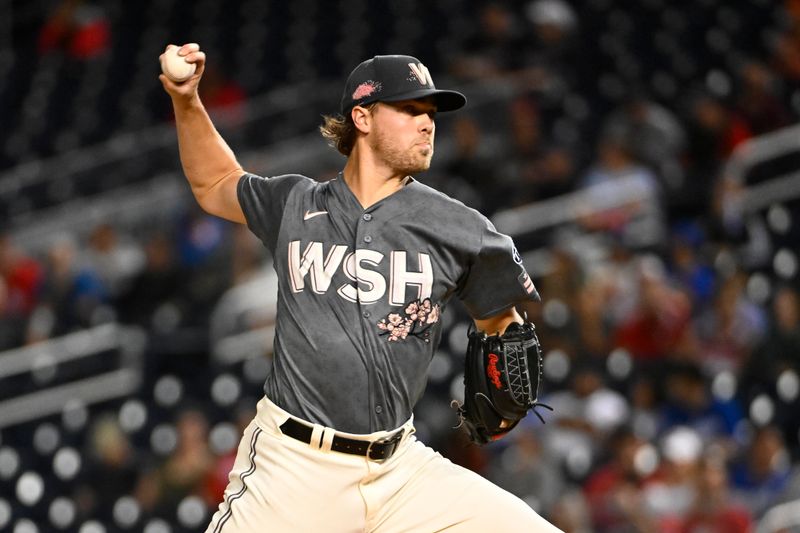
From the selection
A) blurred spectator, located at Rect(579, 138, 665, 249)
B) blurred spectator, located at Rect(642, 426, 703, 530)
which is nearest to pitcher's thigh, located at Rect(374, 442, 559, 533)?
blurred spectator, located at Rect(642, 426, 703, 530)

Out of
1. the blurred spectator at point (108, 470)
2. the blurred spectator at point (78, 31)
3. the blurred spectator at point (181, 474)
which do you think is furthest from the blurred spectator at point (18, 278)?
the blurred spectator at point (78, 31)

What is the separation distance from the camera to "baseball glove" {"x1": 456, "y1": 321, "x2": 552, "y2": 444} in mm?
3268

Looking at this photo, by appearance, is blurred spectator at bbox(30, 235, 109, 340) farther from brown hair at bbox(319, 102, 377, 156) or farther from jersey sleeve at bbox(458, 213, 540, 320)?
jersey sleeve at bbox(458, 213, 540, 320)

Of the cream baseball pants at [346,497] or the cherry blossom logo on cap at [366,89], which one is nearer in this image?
the cream baseball pants at [346,497]

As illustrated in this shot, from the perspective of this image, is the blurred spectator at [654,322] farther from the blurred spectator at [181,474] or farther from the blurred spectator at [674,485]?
the blurred spectator at [181,474]

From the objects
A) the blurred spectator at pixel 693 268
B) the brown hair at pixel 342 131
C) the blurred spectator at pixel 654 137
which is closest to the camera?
the brown hair at pixel 342 131

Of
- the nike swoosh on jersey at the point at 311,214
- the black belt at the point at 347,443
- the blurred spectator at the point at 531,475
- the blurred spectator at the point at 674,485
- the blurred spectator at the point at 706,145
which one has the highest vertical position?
the nike swoosh on jersey at the point at 311,214

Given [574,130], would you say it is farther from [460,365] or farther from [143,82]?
[143,82]

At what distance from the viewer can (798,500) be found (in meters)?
5.68

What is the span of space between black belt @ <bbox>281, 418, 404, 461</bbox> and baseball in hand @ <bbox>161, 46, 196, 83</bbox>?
88 centimetres

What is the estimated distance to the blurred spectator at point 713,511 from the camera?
5.81 meters

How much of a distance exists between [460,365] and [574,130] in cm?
197

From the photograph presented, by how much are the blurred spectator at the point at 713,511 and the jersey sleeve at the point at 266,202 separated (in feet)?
10.4

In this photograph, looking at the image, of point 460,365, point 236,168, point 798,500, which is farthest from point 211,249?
point 236,168
